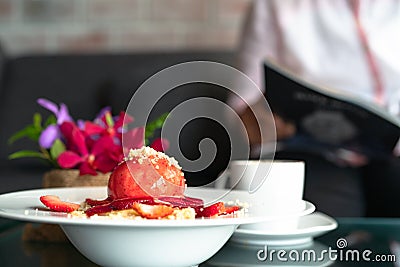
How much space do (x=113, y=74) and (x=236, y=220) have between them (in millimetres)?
1615

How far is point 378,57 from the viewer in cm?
174

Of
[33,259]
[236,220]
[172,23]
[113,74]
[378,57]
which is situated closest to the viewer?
[236,220]

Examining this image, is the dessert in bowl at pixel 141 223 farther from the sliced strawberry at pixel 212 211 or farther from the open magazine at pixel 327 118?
the open magazine at pixel 327 118

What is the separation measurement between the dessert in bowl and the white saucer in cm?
17

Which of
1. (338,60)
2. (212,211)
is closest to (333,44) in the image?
(338,60)

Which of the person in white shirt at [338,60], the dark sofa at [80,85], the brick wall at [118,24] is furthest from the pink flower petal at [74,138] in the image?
the brick wall at [118,24]

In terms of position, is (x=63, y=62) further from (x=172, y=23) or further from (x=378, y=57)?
(x=378, y=57)

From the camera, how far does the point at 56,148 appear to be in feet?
3.22

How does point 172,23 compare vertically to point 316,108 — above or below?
above

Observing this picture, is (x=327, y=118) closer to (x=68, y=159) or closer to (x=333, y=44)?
(x=333, y=44)

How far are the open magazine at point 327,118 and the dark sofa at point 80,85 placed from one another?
1.43 feet

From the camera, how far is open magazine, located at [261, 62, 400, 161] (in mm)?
1316

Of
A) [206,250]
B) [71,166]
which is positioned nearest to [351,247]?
[206,250]

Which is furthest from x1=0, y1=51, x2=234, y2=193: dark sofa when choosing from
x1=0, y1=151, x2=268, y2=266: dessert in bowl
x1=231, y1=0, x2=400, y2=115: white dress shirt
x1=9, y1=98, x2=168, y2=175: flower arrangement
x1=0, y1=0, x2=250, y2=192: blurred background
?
x1=0, y1=151, x2=268, y2=266: dessert in bowl
